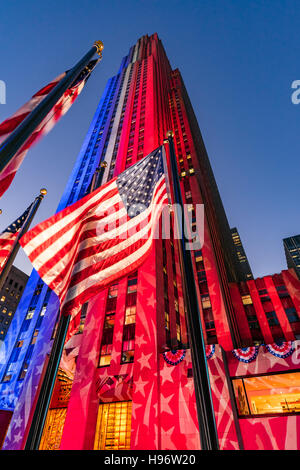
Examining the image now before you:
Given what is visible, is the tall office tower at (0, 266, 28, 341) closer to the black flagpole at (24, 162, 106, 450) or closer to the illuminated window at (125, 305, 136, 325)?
the illuminated window at (125, 305, 136, 325)

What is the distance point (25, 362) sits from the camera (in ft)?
122

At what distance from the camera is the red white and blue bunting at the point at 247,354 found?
2223 centimetres

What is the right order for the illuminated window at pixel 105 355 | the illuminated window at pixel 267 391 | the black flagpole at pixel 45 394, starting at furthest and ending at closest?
the illuminated window at pixel 105 355 → the illuminated window at pixel 267 391 → the black flagpole at pixel 45 394

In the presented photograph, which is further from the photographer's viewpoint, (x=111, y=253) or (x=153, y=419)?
(x=153, y=419)

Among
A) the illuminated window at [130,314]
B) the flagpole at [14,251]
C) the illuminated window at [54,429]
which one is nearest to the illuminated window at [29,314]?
the illuminated window at [54,429]

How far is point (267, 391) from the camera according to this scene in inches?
894

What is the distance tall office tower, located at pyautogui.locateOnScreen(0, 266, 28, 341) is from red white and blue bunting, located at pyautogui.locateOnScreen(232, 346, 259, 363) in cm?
8480

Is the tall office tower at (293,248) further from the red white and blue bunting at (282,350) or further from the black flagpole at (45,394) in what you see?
the black flagpole at (45,394)

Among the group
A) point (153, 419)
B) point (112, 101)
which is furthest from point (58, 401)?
point (112, 101)

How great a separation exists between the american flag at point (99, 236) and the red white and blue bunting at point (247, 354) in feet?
63.1

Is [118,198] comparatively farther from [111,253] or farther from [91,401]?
[91,401]

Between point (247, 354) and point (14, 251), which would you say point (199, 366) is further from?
point (247, 354)

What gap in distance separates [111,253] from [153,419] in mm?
18440

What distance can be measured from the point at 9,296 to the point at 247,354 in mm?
89096
